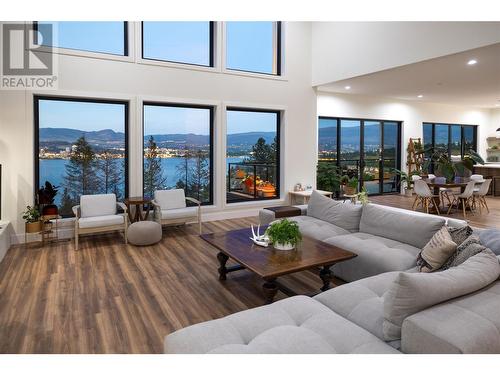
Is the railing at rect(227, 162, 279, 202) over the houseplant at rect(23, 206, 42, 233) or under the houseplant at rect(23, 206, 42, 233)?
over

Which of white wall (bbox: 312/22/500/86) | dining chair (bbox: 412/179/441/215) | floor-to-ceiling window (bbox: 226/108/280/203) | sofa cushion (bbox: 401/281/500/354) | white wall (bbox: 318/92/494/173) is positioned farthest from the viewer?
white wall (bbox: 318/92/494/173)

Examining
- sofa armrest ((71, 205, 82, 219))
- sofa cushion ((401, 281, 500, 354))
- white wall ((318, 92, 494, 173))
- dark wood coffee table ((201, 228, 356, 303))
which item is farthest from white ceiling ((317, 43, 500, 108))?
sofa armrest ((71, 205, 82, 219))

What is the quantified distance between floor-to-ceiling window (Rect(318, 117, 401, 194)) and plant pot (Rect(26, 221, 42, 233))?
6141 mm

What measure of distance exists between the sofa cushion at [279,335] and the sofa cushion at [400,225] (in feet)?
6.03

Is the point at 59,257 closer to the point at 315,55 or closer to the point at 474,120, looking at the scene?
the point at 315,55

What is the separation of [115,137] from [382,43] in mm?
4971

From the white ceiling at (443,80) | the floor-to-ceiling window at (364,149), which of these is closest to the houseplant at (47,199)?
the white ceiling at (443,80)

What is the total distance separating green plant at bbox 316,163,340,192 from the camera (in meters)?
8.70

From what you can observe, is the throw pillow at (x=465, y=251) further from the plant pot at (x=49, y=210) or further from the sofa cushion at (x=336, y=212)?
the plant pot at (x=49, y=210)

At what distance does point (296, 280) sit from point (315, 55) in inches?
219

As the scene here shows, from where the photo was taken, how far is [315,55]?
25.2 feet

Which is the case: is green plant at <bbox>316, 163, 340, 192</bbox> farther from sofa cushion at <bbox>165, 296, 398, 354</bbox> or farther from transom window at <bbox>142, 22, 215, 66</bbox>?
sofa cushion at <bbox>165, 296, 398, 354</bbox>

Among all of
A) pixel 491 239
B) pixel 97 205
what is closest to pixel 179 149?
pixel 97 205

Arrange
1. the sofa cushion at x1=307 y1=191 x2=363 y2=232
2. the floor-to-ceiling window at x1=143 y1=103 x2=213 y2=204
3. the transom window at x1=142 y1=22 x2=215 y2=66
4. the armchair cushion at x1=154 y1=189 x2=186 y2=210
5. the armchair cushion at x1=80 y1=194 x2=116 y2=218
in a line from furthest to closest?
the floor-to-ceiling window at x1=143 y1=103 x2=213 y2=204
the transom window at x1=142 y1=22 x2=215 y2=66
the armchair cushion at x1=154 y1=189 x2=186 y2=210
the armchair cushion at x1=80 y1=194 x2=116 y2=218
the sofa cushion at x1=307 y1=191 x2=363 y2=232
